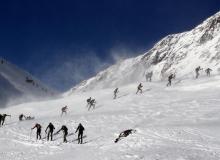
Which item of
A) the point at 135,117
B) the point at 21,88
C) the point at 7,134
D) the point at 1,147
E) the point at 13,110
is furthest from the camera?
the point at 21,88

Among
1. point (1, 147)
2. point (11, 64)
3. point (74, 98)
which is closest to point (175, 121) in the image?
point (1, 147)

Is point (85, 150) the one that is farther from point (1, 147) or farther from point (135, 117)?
point (135, 117)

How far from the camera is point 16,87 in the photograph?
142 metres

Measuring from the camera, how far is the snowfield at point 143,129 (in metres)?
31.9

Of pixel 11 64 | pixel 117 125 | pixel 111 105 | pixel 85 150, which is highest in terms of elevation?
pixel 11 64

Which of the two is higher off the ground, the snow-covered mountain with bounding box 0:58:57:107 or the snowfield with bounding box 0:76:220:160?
the snow-covered mountain with bounding box 0:58:57:107

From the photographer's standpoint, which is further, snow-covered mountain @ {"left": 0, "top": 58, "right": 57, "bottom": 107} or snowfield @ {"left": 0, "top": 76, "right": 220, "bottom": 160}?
snow-covered mountain @ {"left": 0, "top": 58, "right": 57, "bottom": 107}

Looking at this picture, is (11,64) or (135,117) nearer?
(135,117)

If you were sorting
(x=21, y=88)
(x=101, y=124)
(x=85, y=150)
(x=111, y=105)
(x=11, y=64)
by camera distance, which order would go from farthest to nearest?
(x=11, y=64)
(x=21, y=88)
(x=111, y=105)
(x=101, y=124)
(x=85, y=150)

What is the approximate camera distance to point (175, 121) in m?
46.1

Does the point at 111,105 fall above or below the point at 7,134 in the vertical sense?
above

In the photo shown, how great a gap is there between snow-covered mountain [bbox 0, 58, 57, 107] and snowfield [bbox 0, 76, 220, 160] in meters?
59.2

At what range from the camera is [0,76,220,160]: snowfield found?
105 feet

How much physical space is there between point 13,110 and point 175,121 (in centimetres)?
3961
